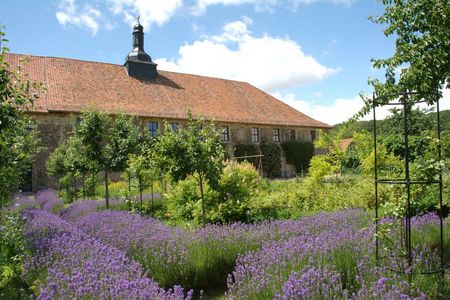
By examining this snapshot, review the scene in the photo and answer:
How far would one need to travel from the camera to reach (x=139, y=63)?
2577cm

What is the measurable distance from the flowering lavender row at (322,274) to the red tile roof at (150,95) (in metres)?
15.8

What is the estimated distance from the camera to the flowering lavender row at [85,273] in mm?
3010

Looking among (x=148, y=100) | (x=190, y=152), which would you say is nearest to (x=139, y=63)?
(x=148, y=100)

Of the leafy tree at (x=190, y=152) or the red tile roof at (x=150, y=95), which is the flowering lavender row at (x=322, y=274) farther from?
the red tile roof at (x=150, y=95)

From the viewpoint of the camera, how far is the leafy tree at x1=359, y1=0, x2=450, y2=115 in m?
4.11

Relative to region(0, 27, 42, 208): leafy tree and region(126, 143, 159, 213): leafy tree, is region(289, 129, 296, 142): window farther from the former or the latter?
region(0, 27, 42, 208): leafy tree

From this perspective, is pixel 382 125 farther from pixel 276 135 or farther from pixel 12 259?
pixel 12 259

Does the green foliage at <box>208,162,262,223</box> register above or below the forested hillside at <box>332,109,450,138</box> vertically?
below

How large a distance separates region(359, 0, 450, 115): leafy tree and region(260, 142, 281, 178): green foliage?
2202cm

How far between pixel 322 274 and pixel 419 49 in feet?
8.51

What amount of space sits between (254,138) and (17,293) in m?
23.6

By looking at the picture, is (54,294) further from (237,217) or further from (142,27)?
(142,27)

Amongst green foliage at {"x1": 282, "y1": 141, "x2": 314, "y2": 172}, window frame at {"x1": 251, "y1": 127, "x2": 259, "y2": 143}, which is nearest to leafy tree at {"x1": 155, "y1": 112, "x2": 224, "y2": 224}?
window frame at {"x1": 251, "y1": 127, "x2": 259, "y2": 143}

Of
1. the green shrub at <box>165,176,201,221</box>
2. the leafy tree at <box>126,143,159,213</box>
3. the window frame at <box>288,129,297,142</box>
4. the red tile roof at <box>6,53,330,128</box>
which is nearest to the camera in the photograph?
the green shrub at <box>165,176,201,221</box>
